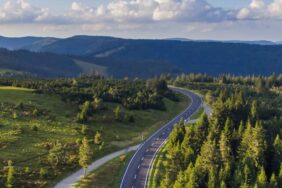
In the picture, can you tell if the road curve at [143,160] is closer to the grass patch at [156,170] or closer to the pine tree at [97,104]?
the grass patch at [156,170]

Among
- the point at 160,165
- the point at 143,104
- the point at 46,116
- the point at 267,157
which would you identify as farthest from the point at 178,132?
the point at 143,104

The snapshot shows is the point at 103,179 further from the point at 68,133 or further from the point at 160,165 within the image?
the point at 68,133

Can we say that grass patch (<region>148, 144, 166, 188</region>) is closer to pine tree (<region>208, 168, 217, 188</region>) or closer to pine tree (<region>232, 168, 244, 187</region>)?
pine tree (<region>208, 168, 217, 188</region>)

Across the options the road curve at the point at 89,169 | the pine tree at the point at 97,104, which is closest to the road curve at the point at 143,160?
the road curve at the point at 89,169

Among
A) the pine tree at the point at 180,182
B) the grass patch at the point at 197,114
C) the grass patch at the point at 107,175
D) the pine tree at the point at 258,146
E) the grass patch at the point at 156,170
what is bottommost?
Answer: the grass patch at the point at 107,175

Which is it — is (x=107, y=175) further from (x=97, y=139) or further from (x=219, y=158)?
(x=219, y=158)

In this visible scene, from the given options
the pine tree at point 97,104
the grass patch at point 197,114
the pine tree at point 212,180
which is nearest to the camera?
the pine tree at point 212,180
